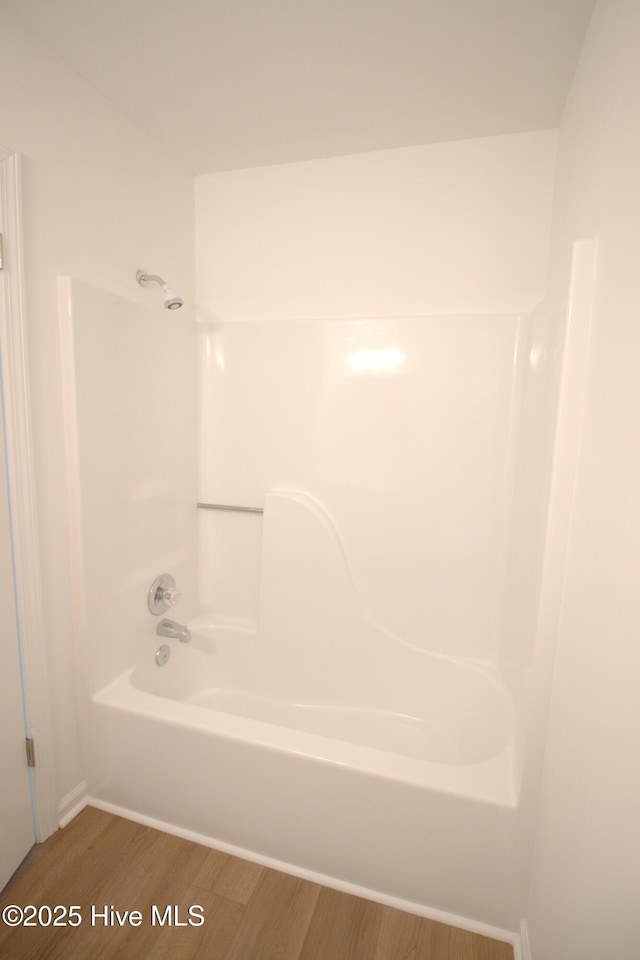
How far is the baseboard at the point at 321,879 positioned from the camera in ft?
4.04

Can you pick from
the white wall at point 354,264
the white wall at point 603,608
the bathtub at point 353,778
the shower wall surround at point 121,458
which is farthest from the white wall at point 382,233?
the bathtub at point 353,778

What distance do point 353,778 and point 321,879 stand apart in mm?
383

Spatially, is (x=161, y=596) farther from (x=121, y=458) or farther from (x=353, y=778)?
(x=353, y=778)

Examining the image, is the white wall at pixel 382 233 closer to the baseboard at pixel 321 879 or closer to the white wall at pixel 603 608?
the white wall at pixel 603 608

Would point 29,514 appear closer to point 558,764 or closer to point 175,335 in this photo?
point 175,335

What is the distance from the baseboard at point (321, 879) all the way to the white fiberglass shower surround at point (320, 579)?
0.01m

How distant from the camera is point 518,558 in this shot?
1583 millimetres

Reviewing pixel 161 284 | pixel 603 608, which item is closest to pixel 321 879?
pixel 603 608

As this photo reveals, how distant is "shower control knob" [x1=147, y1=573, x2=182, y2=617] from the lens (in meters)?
1.81

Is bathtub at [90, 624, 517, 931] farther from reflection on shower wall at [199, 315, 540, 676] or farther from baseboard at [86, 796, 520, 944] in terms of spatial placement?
reflection on shower wall at [199, 315, 540, 676]

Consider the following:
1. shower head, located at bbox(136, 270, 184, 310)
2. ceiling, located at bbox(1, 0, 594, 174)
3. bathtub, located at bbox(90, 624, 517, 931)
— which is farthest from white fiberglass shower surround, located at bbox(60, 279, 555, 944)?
ceiling, located at bbox(1, 0, 594, 174)

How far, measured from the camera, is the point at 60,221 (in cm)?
136

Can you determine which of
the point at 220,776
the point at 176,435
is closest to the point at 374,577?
the point at 220,776

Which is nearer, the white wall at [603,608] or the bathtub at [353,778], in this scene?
the white wall at [603,608]
